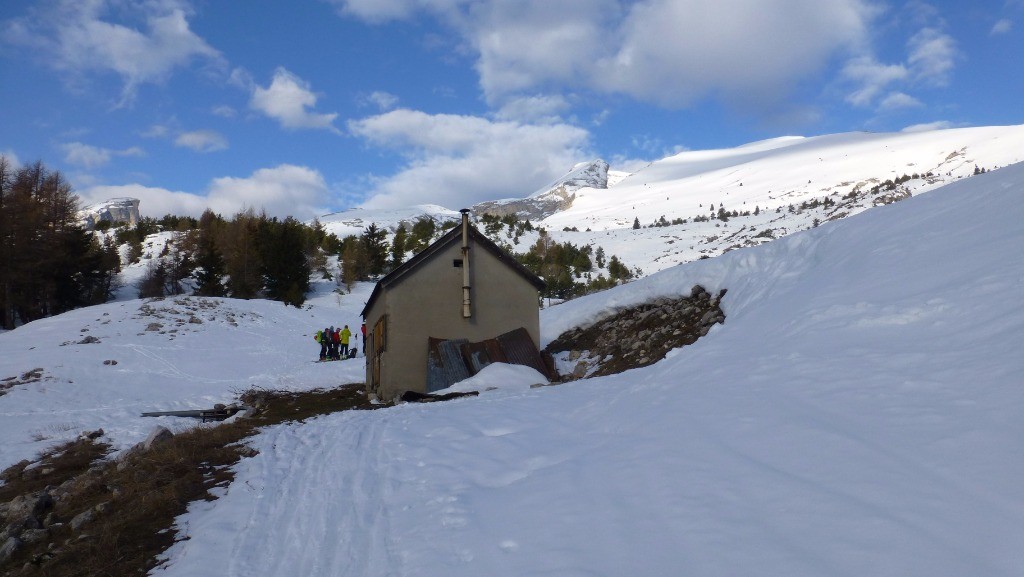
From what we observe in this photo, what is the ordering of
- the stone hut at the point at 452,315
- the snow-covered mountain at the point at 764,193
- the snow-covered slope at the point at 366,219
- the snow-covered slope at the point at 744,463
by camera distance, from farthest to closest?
the snow-covered slope at the point at 366,219 → the snow-covered mountain at the point at 764,193 → the stone hut at the point at 452,315 → the snow-covered slope at the point at 744,463

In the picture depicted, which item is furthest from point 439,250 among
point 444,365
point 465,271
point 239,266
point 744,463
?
point 239,266

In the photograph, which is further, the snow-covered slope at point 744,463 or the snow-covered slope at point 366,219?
the snow-covered slope at point 366,219

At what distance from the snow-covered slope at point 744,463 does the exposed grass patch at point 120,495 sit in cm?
43

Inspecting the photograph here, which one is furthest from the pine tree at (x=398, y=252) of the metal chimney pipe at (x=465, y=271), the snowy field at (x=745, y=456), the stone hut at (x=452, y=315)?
the snowy field at (x=745, y=456)

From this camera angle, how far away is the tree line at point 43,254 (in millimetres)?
40250

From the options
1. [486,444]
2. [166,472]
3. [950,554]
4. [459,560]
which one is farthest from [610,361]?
[950,554]

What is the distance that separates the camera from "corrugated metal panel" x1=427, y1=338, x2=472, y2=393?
19047 millimetres

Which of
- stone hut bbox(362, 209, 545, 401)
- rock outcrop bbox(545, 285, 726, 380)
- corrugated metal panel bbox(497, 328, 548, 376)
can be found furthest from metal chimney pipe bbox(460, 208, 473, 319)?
rock outcrop bbox(545, 285, 726, 380)

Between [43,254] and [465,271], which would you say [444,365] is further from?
[43,254]

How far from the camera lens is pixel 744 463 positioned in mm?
5426

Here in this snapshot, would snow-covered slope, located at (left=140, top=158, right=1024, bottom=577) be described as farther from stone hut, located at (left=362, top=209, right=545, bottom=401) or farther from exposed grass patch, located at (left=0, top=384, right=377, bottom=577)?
stone hut, located at (left=362, top=209, right=545, bottom=401)

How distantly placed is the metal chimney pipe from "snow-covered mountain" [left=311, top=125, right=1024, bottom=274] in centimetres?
2310

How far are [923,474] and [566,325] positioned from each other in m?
19.5

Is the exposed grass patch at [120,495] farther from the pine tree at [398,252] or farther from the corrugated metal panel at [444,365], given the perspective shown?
the pine tree at [398,252]
